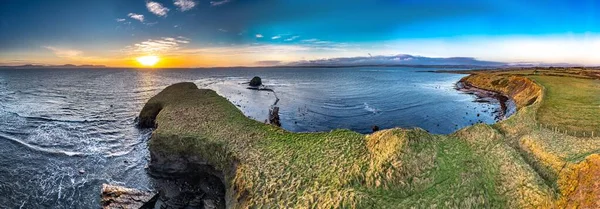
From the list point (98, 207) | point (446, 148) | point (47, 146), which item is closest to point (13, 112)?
point (47, 146)

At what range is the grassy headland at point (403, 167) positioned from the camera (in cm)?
1600

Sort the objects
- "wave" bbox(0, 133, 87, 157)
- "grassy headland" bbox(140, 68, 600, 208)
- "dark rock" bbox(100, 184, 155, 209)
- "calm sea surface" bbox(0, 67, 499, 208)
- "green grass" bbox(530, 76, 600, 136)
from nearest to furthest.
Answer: "grassy headland" bbox(140, 68, 600, 208)
"dark rock" bbox(100, 184, 155, 209)
"calm sea surface" bbox(0, 67, 499, 208)
"green grass" bbox(530, 76, 600, 136)
"wave" bbox(0, 133, 87, 157)

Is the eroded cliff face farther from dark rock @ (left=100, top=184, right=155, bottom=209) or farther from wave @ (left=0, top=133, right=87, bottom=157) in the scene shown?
wave @ (left=0, top=133, right=87, bottom=157)

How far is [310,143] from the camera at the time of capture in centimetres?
2248

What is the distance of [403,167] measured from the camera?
17781mm

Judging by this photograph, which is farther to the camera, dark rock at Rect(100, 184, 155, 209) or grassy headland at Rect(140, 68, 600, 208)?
dark rock at Rect(100, 184, 155, 209)

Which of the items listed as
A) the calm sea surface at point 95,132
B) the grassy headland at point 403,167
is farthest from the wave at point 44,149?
the grassy headland at point 403,167

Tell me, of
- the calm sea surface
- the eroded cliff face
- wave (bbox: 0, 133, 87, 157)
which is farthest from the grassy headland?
the eroded cliff face

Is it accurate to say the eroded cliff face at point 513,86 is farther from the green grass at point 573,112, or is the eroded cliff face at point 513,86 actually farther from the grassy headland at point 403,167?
the grassy headland at point 403,167

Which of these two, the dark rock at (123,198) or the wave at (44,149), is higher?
the wave at (44,149)

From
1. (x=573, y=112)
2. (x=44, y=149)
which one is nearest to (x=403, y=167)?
(x=573, y=112)

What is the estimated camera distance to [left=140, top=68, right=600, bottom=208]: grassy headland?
16.0 m

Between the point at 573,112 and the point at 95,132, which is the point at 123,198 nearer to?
the point at 95,132

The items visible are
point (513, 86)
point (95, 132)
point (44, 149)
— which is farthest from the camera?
point (513, 86)
